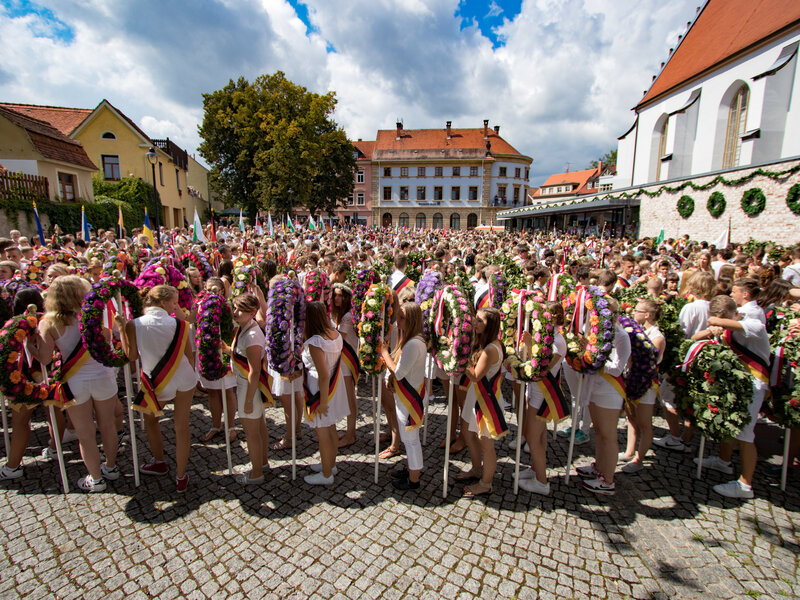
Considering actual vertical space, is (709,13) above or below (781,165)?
above

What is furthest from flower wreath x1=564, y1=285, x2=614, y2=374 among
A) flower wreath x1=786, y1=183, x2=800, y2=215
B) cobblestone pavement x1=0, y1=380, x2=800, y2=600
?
flower wreath x1=786, y1=183, x2=800, y2=215

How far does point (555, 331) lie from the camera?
4.26 metres

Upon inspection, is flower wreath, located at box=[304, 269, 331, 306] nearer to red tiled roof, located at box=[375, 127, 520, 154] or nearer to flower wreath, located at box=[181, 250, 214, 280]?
flower wreath, located at box=[181, 250, 214, 280]

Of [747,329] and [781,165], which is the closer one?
[747,329]

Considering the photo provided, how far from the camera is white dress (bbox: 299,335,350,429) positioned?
4027 millimetres

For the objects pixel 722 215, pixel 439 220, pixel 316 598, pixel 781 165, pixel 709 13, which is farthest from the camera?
pixel 439 220

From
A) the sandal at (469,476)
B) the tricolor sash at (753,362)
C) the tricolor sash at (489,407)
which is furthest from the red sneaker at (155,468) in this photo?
the tricolor sash at (753,362)

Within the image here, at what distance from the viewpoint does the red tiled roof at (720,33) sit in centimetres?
2141

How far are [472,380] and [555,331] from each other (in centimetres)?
106

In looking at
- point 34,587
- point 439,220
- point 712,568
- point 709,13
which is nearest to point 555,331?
point 712,568

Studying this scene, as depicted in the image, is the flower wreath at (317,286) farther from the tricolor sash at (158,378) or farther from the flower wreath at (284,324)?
the tricolor sash at (158,378)

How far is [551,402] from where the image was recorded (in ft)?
13.7

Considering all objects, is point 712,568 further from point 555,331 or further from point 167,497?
point 167,497

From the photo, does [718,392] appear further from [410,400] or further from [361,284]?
[361,284]
